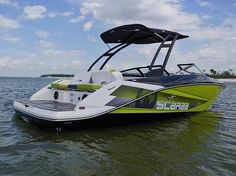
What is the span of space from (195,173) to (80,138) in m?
2.84

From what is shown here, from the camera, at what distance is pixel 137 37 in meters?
10.5

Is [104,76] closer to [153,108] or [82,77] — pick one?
[82,77]

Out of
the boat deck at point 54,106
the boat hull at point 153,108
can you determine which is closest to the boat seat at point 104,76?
the boat hull at point 153,108

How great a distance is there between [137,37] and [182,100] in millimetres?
2875

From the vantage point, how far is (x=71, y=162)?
5211 millimetres

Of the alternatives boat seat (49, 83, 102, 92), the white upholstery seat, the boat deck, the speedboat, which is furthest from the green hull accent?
the white upholstery seat

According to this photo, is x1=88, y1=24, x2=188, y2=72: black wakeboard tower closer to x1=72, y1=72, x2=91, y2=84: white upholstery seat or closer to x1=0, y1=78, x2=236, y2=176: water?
x1=72, y1=72, x2=91, y2=84: white upholstery seat

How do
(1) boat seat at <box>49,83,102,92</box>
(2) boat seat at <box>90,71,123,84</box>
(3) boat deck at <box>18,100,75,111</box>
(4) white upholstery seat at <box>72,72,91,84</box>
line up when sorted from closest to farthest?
(3) boat deck at <box>18,100,75,111</box>
(1) boat seat at <box>49,83,102,92</box>
(2) boat seat at <box>90,71,123,84</box>
(4) white upholstery seat at <box>72,72,91,84</box>

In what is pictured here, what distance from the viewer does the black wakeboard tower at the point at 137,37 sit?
29.7 ft

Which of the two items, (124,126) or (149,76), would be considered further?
(149,76)

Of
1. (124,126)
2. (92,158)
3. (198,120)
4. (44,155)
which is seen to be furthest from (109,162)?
(198,120)

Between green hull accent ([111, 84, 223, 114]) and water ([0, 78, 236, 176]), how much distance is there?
48cm

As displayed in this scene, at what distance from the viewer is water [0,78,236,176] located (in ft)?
16.2

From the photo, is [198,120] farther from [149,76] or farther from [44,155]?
[44,155]
